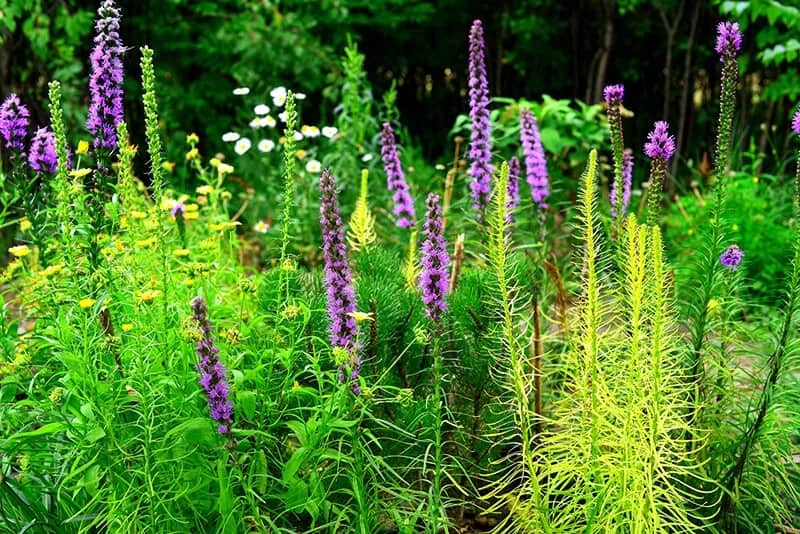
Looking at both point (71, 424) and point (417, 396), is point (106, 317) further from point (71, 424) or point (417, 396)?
point (417, 396)

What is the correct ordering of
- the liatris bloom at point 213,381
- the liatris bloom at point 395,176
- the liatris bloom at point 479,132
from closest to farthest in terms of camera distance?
the liatris bloom at point 213,381 < the liatris bloom at point 479,132 < the liatris bloom at point 395,176

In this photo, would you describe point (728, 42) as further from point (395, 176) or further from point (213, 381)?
point (395, 176)

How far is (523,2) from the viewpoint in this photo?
10484mm

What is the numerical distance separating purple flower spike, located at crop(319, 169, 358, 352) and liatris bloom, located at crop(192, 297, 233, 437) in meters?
0.37

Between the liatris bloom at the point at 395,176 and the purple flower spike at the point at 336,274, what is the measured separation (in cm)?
209

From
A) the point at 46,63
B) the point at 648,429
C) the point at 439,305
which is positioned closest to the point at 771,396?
the point at 648,429

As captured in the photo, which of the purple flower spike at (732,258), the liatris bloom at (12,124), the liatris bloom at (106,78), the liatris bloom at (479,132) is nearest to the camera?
the liatris bloom at (106,78)

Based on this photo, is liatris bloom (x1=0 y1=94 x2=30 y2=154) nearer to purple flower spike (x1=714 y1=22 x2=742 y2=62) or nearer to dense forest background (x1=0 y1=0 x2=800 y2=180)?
purple flower spike (x1=714 y1=22 x2=742 y2=62)

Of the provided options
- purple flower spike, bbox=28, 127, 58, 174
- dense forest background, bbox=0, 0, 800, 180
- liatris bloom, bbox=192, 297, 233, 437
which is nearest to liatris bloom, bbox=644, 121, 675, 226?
liatris bloom, bbox=192, 297, 233, 437

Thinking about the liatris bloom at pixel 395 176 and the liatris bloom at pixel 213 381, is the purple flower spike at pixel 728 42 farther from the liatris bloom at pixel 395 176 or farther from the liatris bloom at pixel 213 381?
the liatris bloom at pixel 395 176

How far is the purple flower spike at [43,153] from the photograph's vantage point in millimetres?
3600

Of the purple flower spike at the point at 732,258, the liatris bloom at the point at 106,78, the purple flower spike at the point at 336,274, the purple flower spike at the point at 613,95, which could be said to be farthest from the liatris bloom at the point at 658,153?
the liatris bloom at the point at 106,78

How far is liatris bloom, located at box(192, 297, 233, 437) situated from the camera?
2.15 m

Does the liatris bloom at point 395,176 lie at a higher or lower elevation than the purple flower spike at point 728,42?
lower
